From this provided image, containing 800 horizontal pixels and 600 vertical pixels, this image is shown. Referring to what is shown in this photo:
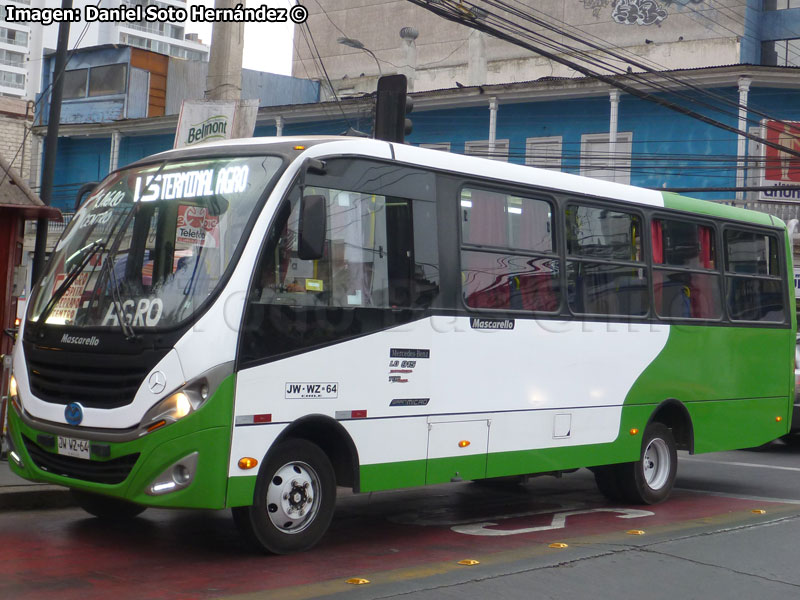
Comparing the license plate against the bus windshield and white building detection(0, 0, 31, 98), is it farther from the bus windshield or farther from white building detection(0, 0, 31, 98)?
white building detection(0, 0, 31, 98)

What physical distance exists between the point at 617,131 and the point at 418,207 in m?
20.7

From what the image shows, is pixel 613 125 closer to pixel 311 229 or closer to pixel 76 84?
pixel 311 229

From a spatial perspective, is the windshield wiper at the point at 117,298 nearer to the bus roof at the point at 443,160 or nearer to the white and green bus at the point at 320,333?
the white and green bus at the point at 320,333

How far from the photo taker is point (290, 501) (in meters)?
7.45

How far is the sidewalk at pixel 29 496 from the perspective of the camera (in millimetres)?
8859

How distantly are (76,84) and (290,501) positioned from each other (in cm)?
3605

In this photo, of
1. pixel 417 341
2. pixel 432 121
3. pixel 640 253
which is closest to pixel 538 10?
pixel 432 121

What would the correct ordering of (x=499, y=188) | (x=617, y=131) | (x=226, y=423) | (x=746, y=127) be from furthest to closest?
(x=617, y=131) → (x=746, y=127) → (x=499, y=188) → (x=226, y=423)

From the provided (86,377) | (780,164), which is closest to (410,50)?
(780,164)

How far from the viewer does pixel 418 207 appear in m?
8.37

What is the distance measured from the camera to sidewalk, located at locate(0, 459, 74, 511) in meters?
8.86

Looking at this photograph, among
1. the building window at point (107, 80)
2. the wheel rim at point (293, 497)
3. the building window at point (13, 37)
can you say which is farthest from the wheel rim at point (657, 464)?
the building window at point (13, 37)

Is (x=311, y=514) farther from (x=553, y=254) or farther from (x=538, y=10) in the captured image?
(x=538, y=10)

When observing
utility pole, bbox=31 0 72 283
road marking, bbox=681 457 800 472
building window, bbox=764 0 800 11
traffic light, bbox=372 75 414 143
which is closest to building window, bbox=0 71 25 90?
building window, bbox=764 0 800 11
